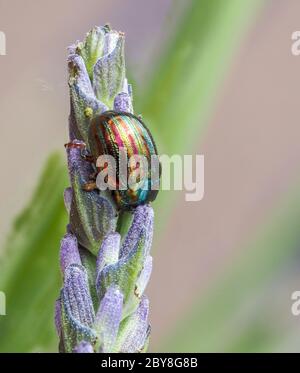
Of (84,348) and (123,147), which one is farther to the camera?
(123,147)

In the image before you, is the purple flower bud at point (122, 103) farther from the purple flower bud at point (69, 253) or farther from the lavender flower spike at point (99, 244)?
the purple flower bud at point (69, 253)

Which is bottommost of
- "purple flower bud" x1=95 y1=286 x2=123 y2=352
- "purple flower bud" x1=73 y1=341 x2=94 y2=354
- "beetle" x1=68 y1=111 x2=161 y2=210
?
"purple flower bud" x1=73 y1=341 x2=94 y2=354

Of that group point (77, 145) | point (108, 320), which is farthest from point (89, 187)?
point (108, 320)

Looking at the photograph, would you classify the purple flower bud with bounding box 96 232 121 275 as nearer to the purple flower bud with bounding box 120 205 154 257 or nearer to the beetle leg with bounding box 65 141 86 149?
the purple flower bud with bounding box 120 205 154 257

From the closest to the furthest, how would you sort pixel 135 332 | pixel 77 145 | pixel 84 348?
1. pixel 84 348
2. pixel 135 332
3. pixel 77 145

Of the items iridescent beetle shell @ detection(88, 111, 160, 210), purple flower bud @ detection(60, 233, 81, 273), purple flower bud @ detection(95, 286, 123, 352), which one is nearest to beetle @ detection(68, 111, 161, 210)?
iridescent beetle shell @ detection(88, 111, 160, 210)

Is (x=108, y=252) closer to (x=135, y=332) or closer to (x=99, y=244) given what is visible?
(x=99, y=244)

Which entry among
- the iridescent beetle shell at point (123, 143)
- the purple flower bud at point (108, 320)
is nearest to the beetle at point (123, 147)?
the iridescent beetle shell at point (123, 143)
